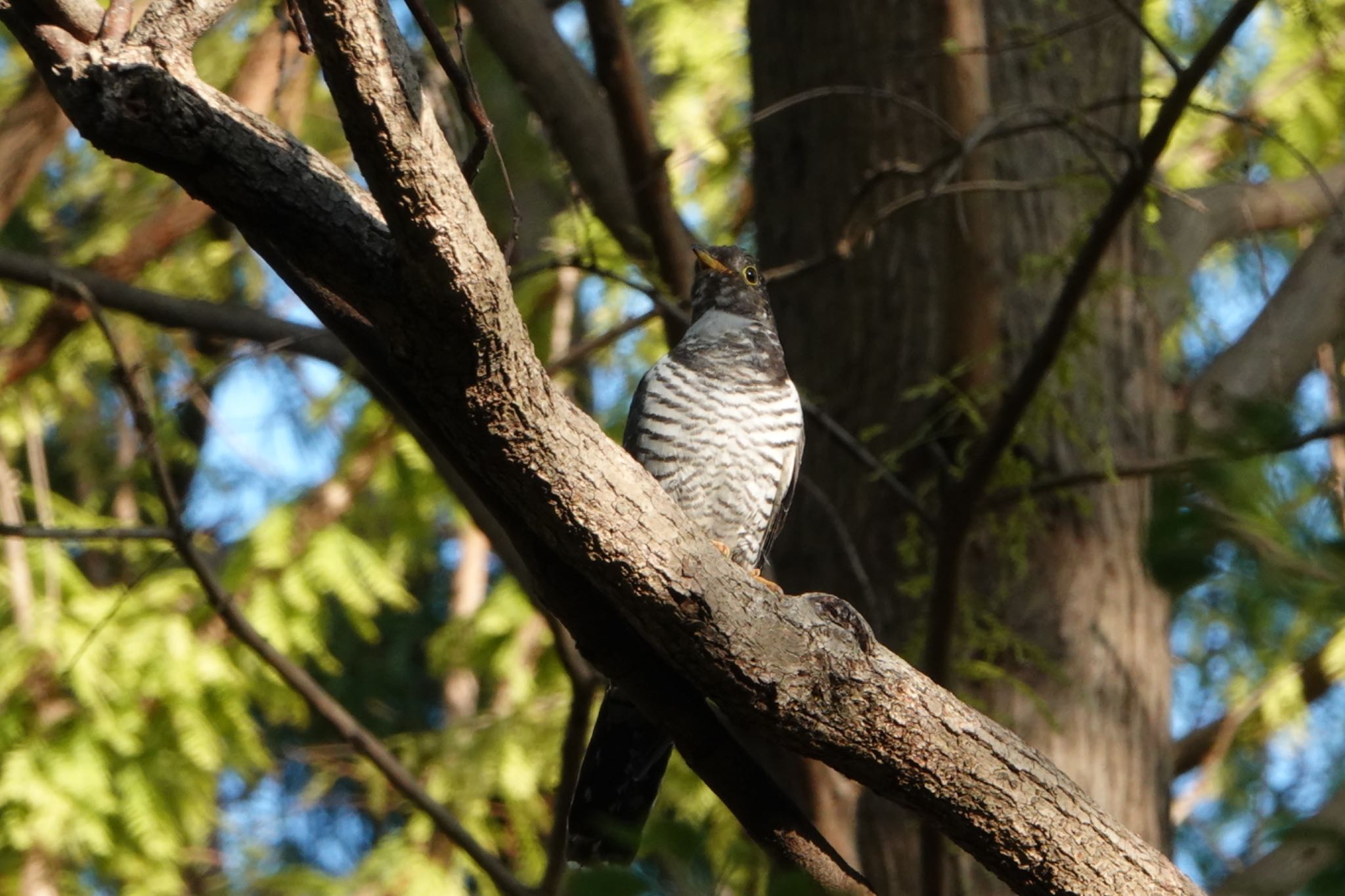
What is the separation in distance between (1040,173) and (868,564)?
1429mm

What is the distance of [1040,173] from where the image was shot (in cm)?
470

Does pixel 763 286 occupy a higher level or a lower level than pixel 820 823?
higher

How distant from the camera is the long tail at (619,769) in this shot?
3557mm

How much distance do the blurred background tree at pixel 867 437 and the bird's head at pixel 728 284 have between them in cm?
19

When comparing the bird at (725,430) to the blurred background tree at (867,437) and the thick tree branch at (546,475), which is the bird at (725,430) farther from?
the thick tree branch at (546,475)

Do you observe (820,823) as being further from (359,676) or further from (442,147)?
(359,676)

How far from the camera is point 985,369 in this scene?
3.77 metres

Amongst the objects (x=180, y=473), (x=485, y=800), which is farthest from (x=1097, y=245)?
(x=180, y=473)

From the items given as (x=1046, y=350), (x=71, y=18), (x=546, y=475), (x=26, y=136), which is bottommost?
(x=546, y=475)

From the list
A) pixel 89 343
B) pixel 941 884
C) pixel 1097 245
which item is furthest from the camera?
pixel 89 343

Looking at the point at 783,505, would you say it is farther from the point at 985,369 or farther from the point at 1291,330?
the point at 1291,330

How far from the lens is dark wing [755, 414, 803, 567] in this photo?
4328mm

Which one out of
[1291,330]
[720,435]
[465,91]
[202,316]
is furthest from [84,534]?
[1291,330]

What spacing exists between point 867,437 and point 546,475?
223 centimetres
